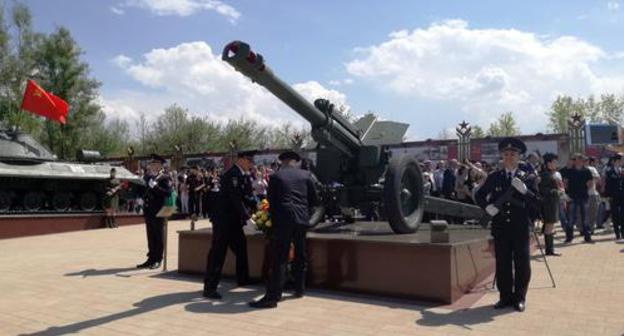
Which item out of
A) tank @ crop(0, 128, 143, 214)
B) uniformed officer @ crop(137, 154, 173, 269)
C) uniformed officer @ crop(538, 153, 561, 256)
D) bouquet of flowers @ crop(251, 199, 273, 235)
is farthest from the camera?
tank @ crop(0, 128, 143, 214)

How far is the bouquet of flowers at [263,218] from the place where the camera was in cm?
766

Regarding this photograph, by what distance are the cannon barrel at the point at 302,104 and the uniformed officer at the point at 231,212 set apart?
35.4 inches

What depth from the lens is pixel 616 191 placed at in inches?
534

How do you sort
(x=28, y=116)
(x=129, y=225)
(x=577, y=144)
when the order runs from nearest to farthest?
(x=129, y=225), (x=577, y=144), (x=28, y=116)

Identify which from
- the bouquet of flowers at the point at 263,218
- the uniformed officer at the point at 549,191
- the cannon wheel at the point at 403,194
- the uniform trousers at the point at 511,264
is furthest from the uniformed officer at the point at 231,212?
the uniformed officer at the point at 549,191

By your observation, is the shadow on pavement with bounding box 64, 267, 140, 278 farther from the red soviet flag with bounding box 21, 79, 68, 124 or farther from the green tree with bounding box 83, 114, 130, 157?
the green tree with bounding box 83, 114, 130, 157

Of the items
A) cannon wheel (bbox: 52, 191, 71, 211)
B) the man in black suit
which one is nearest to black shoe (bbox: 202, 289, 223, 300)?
the man in black suit

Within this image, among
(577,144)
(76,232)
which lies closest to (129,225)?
(76,232)

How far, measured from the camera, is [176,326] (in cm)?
595

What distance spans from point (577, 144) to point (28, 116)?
33588 mm

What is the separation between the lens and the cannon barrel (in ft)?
22.0

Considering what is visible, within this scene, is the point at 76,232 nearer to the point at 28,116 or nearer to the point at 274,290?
the point at 274,290

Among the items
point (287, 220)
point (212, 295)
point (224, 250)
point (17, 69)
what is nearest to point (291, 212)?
point (287, 220)

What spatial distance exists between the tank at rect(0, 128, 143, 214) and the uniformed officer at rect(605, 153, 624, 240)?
12266 millimetres
